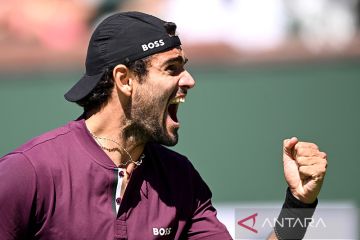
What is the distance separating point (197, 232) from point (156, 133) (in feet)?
1.55

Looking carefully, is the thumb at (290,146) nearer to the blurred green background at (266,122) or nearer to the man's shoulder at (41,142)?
the man's shoulder at (41,142)

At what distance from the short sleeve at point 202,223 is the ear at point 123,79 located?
1.58ft

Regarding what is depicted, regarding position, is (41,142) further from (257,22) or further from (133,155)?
(257,22)

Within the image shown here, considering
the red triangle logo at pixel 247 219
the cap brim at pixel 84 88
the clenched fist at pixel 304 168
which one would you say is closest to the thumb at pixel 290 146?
the clenched fist at pixel 304 168

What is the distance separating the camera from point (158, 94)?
3.29 meters

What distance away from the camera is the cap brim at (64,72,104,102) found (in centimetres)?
328

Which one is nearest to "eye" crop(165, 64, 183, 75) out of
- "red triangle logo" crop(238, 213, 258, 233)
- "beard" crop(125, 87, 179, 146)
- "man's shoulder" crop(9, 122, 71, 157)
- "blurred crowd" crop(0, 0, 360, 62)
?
"beard" crop(125, 87, 179, 146)

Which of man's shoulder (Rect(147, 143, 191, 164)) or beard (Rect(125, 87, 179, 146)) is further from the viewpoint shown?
man's shoulder (Rect(147, 143, 191, 164))

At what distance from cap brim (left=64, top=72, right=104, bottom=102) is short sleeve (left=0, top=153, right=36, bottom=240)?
1.45 ft

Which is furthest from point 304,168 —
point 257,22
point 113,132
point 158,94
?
point 257,22

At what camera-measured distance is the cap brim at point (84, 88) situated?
3279 mm

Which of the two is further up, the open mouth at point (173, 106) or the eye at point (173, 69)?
the eye at point (173, 69)

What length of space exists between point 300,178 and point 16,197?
1140mm

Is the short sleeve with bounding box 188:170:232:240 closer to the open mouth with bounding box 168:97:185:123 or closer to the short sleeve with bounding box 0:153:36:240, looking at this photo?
the open mouth with bounding box 168:97:185:123
